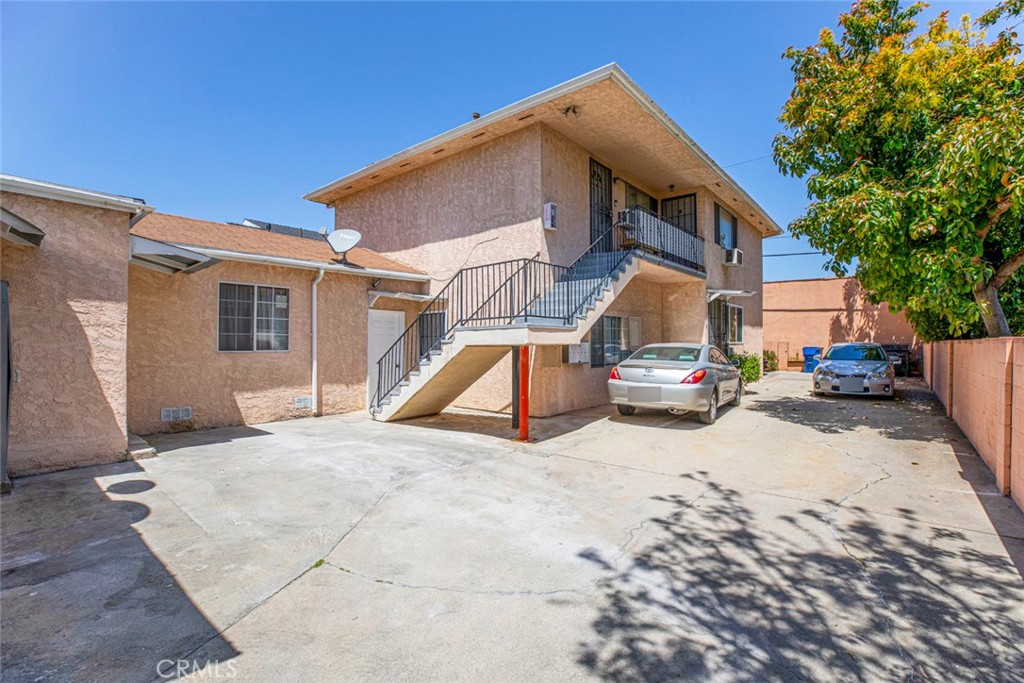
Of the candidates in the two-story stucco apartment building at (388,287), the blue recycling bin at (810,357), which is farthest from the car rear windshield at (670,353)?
the blue recycling bin at (810,357)

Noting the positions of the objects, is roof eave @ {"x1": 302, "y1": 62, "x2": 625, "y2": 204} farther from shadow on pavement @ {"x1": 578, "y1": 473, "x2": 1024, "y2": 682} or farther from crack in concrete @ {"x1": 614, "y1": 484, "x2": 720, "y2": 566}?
shadow on pavement @ {"x1": 578, "y1": 473, "x2": 1024, "y2": 682}

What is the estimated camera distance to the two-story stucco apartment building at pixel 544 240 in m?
8.66

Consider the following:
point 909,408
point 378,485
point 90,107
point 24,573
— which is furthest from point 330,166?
point 909,408

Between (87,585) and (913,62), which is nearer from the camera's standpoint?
(87,585)

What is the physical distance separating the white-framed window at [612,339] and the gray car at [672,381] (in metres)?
2.03

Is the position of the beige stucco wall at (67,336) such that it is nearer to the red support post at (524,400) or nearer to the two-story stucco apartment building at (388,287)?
the two-story stucco apartment building at (388,287)

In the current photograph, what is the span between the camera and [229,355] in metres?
8.44

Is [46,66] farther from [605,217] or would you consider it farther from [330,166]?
[605,217]

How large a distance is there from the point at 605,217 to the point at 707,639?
10771 millimetres

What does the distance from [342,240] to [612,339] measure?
6.90 metres

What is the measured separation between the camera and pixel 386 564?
3.41m

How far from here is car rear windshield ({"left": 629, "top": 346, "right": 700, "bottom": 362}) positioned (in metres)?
8.83

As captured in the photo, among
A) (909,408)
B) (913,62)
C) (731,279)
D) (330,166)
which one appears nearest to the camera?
(913,62)

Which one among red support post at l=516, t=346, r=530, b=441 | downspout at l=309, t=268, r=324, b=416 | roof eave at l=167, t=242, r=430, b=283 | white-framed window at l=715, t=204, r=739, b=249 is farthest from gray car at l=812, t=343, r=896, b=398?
downspout at l=309, t=268, r=324, b=416
